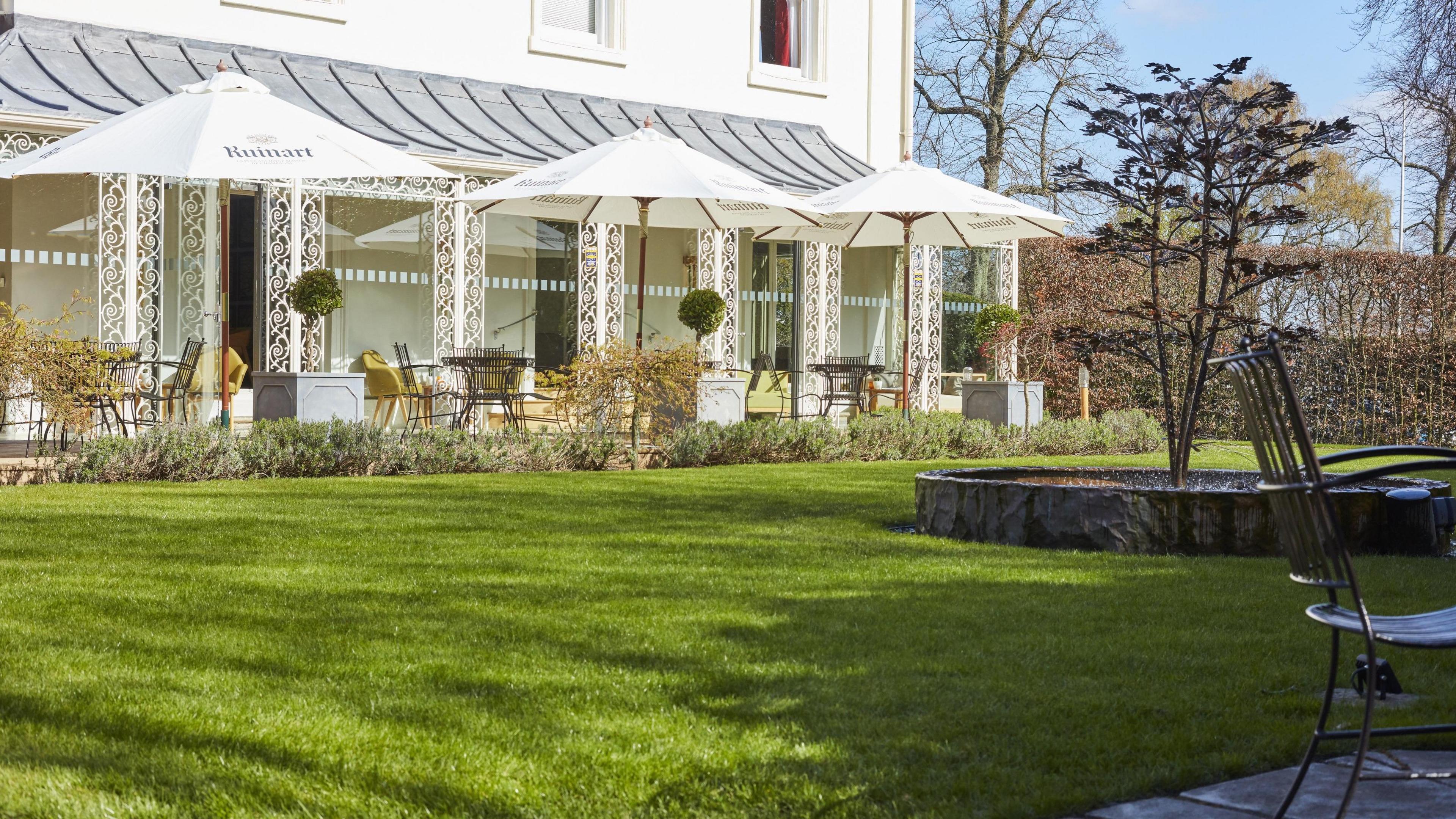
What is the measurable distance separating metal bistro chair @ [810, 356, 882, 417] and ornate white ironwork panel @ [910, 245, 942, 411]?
195 cm

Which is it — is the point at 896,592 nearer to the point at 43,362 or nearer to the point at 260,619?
the point at 260,619

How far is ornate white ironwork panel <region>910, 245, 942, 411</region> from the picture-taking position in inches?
707

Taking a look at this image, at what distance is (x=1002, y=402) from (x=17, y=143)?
32.9ft

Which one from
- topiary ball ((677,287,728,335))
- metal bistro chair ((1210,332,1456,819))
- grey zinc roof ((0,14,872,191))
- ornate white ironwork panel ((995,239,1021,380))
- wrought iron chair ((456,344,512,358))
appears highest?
grey zinc roof ((0,14,872,191))

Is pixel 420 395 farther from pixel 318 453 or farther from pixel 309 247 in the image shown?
pixel 318 453

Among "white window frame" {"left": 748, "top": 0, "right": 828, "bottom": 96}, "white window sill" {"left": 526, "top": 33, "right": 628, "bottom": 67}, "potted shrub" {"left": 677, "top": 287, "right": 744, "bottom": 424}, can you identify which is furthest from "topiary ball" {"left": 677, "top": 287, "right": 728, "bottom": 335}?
"white window frame" {"left": 748, "top": 0, "right": 828, "bottom": 96}

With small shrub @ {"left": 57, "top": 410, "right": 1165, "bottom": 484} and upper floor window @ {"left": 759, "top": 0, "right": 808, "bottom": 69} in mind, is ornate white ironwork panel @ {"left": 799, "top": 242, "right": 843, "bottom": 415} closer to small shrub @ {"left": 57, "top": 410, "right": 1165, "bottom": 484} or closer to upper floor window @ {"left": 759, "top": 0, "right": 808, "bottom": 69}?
small shrub @ {"left": 57, "top": 410, "right": 1165, "bottom": 484}

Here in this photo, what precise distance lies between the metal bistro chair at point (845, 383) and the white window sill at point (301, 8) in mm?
6243

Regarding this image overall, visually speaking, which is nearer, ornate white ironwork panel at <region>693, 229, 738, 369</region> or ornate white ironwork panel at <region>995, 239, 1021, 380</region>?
ornate white ironwork panel at <region>693, 229, 738, 369</region>

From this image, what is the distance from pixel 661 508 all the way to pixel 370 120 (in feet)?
23.4

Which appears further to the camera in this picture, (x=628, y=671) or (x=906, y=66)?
(x=906, y=66)

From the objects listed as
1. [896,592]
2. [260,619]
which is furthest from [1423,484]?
[260,619]

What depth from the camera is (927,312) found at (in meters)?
18.0

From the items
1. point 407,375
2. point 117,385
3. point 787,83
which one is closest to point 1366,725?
point 117,385
